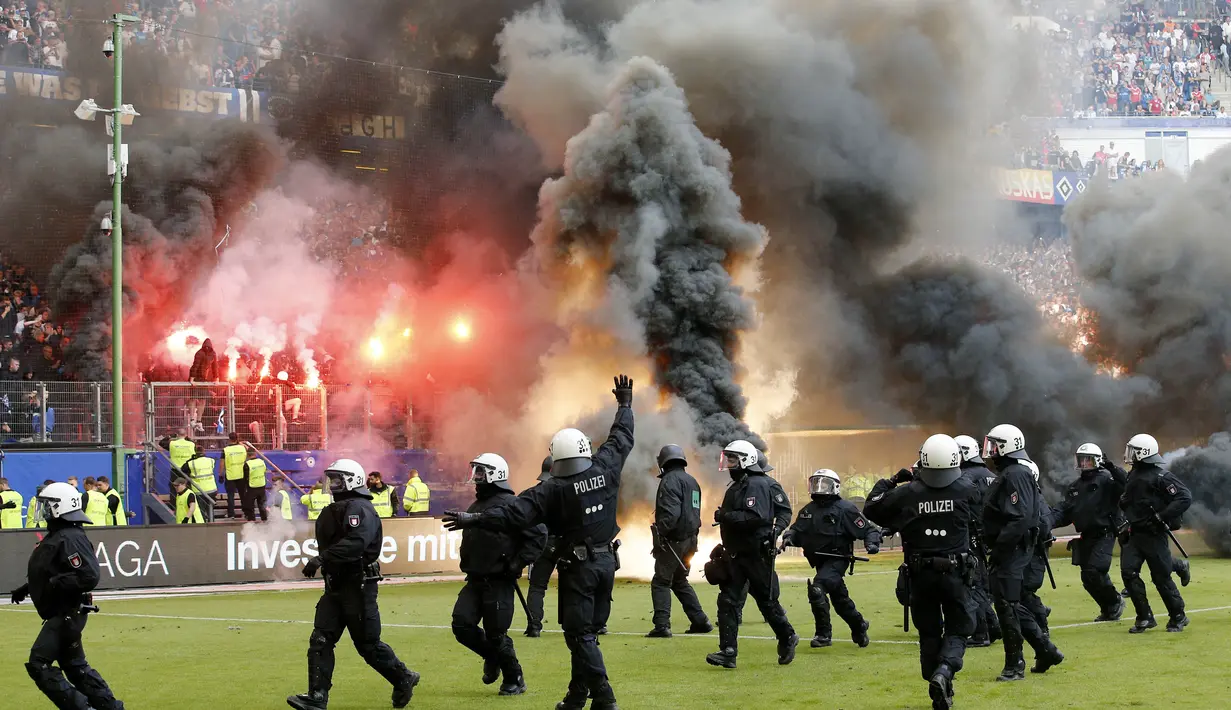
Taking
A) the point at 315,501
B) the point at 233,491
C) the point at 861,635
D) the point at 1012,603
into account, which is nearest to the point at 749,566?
the point at 861,635

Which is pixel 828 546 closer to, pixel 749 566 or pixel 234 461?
pixel 749 566

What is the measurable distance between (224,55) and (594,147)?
14714 mm

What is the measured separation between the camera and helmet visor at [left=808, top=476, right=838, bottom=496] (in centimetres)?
1466

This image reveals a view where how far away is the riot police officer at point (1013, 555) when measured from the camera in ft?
37.8

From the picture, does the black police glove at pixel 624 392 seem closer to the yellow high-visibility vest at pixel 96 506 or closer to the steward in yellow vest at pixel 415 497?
the yellow high-visibility vest at pixel 96 506

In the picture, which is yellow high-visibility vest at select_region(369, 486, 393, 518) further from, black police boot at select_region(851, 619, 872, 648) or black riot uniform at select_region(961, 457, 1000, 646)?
black riot uniform at select_region(961, 457, 1000, 646)

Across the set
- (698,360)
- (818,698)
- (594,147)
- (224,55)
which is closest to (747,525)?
(818,698)

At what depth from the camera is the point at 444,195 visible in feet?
130

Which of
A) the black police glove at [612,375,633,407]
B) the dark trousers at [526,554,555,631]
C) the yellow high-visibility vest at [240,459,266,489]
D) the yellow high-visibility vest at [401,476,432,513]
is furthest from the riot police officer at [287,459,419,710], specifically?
the yellow high-visibility vest at [401,476,432,513]

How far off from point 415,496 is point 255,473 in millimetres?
3093

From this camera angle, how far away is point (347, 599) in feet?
34.1

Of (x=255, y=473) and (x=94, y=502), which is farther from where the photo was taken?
(x=255, y=473)

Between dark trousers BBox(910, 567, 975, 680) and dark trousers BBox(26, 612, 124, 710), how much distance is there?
19.0ft

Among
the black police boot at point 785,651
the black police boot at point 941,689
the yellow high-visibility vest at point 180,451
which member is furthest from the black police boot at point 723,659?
the yellow high-visibility vest at point 180,451
